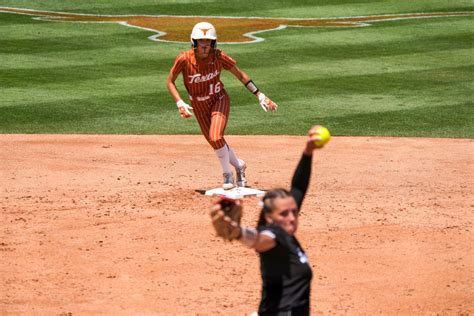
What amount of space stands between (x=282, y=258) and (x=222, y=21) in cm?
2570

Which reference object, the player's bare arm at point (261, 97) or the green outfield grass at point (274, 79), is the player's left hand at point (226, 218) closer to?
the player's bare arm at point (261, 97)

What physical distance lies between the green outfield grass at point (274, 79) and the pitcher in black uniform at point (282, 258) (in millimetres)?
11386

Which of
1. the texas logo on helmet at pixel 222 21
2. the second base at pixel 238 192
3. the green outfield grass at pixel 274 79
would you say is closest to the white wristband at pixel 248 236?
the second base at pixel 238 192

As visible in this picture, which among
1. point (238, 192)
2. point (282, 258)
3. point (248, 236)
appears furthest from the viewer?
point (238, 192)

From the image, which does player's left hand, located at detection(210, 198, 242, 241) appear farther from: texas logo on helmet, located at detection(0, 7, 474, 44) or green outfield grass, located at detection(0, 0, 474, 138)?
texas logo on helmet, located at detection(0, 7, 474, 44)

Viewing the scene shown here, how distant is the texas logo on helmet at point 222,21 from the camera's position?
98.4ft

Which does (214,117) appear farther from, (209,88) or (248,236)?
(248,236)

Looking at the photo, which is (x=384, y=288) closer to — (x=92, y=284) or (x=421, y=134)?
(x=92, y=284)

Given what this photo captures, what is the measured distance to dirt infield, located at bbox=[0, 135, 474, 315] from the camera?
398 inches

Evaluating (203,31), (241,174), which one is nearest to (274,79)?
(241,174)

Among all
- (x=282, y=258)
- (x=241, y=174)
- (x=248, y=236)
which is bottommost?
(x=241, y=174)

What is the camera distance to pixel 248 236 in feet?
21.6

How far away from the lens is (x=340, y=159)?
1633 centimetres

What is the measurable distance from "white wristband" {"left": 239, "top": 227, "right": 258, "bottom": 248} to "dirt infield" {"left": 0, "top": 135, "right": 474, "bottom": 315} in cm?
314
